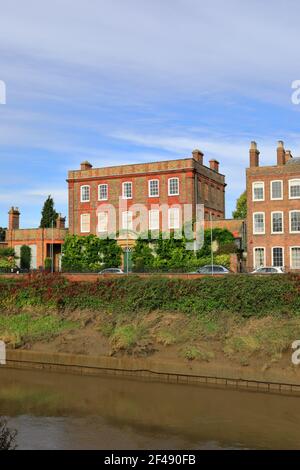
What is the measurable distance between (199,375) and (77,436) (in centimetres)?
749

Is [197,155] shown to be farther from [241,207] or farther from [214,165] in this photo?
[241,207]

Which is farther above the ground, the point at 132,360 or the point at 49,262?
the point at 49,262

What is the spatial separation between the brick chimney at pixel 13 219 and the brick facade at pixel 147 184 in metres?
7.96

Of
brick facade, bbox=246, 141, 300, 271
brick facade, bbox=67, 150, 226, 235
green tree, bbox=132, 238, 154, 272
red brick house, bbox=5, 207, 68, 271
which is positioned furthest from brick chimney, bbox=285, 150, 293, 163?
red brick house, bbox=5, 207, 68, 271

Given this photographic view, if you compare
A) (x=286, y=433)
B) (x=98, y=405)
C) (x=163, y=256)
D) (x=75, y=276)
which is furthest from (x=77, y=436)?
(x=163, y=256)

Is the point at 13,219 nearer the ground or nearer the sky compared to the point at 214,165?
nearer the ground

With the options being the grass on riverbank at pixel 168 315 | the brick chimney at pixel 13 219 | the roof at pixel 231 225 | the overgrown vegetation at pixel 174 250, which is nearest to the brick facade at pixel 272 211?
the roof at pixel 231 225

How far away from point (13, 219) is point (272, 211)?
88.7 ft

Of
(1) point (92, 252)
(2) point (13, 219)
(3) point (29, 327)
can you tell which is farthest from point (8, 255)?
(3) point (29, 327)

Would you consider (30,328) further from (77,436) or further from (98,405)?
(77,436)

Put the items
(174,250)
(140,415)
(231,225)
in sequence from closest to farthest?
(140,415) < (174,250) < (231,225)

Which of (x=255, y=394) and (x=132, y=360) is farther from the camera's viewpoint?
(x=132, y=360)

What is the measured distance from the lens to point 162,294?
2698cm
